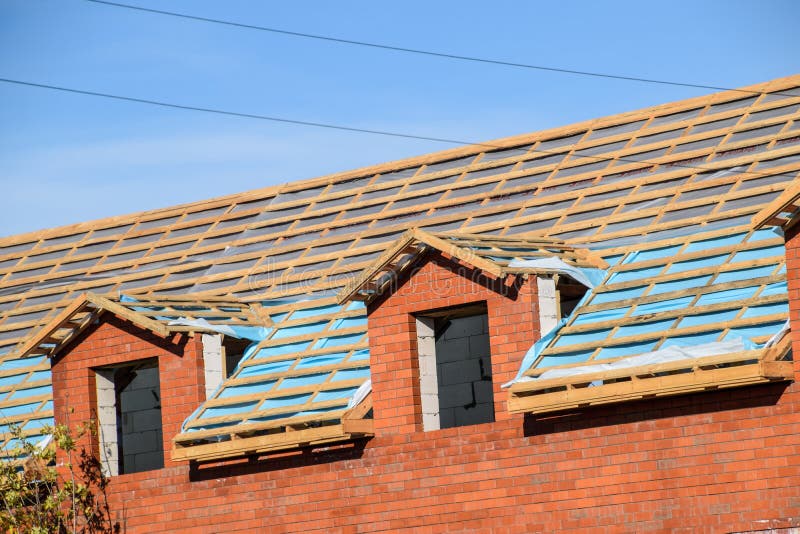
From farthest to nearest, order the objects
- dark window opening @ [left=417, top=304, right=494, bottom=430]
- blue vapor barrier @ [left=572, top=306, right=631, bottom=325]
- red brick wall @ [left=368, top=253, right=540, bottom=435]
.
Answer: dark window opening @ [left=417, top=304, right=494, bottom=430], red brick wall @ [left=368, top=253, right=540, bottom=435], blue vapor barrier @ [left=572, top=306, right=631, bottom=325]

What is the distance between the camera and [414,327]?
20.5 meters

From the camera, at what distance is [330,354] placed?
21641mm

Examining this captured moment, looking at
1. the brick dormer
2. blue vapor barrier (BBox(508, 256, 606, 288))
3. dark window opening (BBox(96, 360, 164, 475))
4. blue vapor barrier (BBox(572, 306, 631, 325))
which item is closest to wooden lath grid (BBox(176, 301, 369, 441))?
the brick dormer

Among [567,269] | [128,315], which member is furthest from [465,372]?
[128,315]

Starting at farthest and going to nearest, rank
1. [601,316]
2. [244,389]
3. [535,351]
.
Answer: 1. [244,389]
2. [601,316]
3. [535,351]

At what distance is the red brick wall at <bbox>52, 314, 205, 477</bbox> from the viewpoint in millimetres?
22219

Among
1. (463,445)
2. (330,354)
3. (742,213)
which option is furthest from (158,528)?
(742,213)

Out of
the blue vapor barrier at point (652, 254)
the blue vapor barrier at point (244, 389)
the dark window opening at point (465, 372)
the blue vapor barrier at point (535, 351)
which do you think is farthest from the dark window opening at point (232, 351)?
the blue vapor barrier at point (652, 254)

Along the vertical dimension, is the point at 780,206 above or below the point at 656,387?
above

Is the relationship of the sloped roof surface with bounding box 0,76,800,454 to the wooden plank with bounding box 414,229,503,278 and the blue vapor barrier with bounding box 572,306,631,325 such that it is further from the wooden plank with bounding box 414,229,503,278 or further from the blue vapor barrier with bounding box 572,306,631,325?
the wooden plank with bounding box 414,229,503,278

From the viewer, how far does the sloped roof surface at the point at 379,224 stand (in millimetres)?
21109

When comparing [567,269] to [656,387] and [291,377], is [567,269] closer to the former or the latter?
[656,387]

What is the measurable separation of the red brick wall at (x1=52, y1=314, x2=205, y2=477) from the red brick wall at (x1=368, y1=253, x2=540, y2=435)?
10.9 ft

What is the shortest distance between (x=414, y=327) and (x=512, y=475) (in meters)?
2.84
